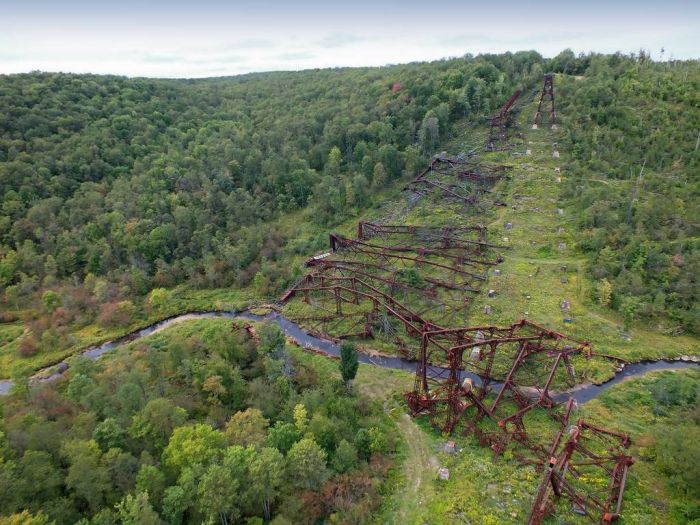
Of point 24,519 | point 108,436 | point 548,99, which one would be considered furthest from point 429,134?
point 24,519

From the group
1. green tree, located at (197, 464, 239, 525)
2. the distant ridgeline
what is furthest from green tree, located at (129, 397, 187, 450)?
the distant ridgeline

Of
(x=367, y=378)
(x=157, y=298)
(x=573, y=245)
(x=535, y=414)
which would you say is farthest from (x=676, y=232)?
(x=157, y=298)

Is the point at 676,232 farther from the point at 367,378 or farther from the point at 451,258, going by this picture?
the point at 367,378

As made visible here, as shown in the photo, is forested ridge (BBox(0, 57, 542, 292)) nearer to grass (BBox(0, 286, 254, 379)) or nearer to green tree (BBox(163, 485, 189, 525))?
grass (BBox(0, 286, 254, 379))

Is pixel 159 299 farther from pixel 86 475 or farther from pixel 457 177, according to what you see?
pixel 457 177

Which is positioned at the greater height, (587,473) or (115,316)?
(587,473)

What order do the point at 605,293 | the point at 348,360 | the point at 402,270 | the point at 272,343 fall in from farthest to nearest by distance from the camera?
the point at 402,270
the point at 605,293
the point at 272,343
the point at 348,360

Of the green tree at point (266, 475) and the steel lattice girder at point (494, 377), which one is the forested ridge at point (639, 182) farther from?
the green tree at point (266, 475)
